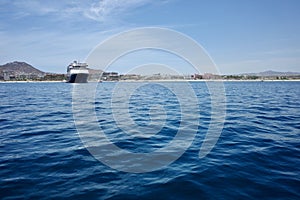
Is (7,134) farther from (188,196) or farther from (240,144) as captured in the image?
(240,144)

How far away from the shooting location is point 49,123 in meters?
11.7

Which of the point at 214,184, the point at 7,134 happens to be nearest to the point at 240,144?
the point at 214,184

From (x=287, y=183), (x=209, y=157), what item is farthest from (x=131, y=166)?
(x=287, y=183)

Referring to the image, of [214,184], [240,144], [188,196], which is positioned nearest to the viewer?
[188,196]

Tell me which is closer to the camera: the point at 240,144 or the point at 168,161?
the point at 168,161

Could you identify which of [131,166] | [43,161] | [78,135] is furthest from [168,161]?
[78,135]

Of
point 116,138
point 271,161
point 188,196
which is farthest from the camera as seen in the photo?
point 116,138

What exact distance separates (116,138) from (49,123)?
5054 mm

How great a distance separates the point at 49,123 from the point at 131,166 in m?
7.64

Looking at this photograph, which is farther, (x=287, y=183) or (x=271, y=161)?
(x=271, y=161)

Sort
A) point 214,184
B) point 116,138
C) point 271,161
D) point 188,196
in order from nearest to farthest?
point 188,196 → point 214,184 → point 271,161 → point 116,138

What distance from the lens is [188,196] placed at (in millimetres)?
4434

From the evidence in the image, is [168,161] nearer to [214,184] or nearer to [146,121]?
[214,184]

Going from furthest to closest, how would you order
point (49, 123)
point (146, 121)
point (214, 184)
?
point (146, 121) → point (49, 123) → point (214, 184)
